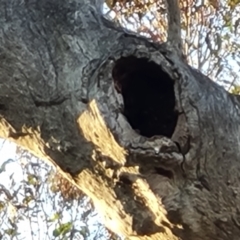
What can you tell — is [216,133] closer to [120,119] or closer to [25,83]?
[120,119]

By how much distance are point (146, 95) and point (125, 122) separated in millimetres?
134

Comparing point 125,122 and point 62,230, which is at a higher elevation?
point 125,122

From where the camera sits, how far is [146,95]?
4.66 ft

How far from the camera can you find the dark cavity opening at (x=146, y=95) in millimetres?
1355

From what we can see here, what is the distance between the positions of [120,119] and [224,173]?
0.22 meters

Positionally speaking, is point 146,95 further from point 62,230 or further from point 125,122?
point 62,230

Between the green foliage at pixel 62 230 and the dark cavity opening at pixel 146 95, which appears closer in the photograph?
the dark cavity opening at pixel 146 95

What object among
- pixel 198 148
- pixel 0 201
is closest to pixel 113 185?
pixel 198 148

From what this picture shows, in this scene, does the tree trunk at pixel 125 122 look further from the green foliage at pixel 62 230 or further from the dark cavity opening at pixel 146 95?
the green foliage at pixel 62 230

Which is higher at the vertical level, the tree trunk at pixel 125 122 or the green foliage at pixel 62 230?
the tree trunk at pixel 125 122

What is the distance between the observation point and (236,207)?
1.33 m

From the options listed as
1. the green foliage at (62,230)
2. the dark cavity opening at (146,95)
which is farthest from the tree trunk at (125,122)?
the green foliage at (62,230)

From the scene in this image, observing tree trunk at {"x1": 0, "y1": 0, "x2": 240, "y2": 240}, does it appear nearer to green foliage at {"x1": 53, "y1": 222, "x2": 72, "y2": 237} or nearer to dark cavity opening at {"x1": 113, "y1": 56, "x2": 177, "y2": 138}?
dark cavity opening at {"x1": 113, "y1": 56, "x2": 177, "y2": 138}

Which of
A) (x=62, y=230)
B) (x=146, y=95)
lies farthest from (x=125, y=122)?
(x=62, y=230)
